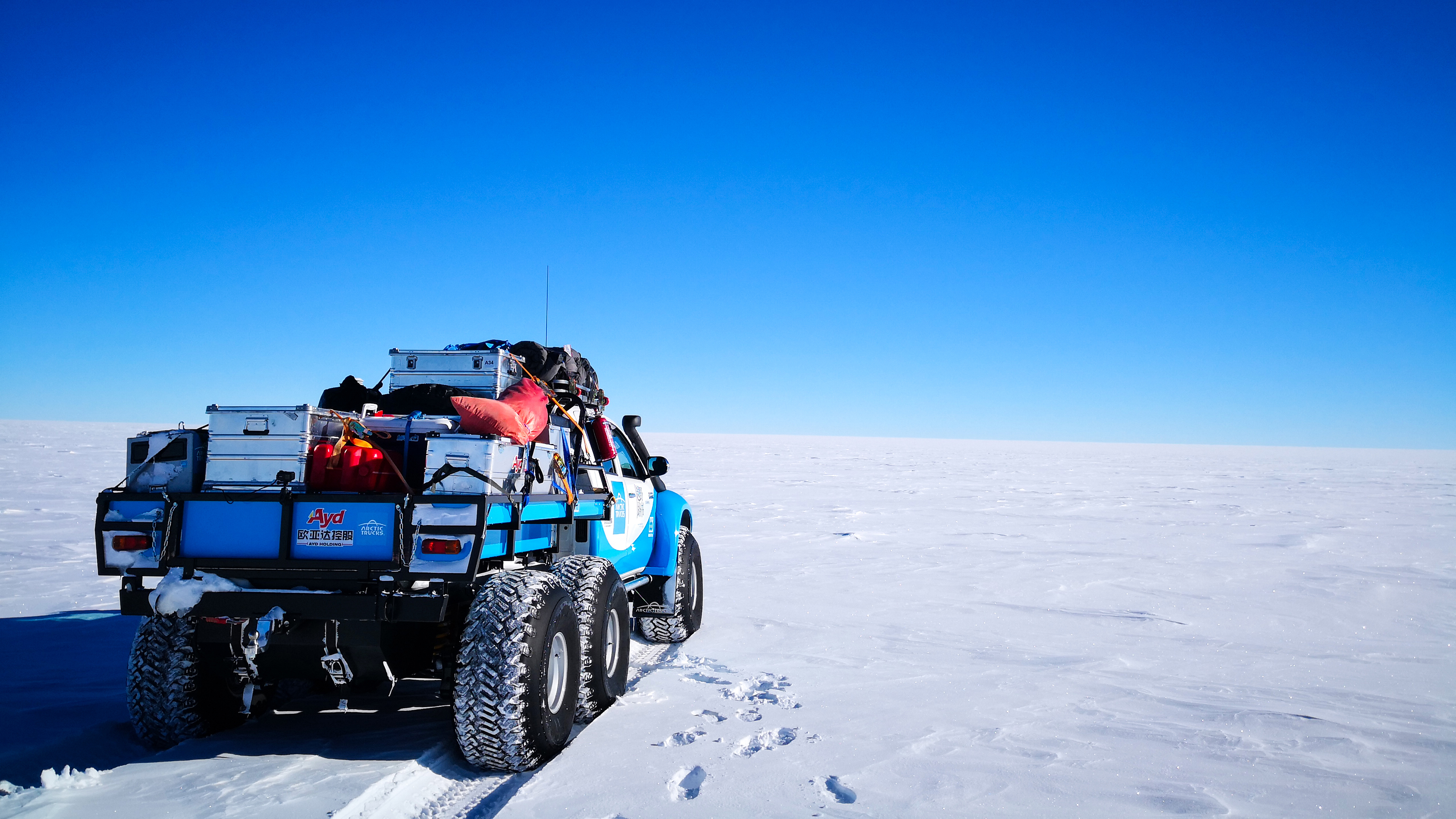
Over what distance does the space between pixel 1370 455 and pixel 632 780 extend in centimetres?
11250

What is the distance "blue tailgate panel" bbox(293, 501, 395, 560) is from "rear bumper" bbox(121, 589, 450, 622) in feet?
0.58

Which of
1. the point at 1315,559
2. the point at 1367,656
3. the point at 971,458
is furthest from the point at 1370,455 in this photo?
the point at 1367,656

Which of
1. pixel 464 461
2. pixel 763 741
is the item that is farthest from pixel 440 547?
pixel 763 741

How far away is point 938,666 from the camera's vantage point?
248 inches

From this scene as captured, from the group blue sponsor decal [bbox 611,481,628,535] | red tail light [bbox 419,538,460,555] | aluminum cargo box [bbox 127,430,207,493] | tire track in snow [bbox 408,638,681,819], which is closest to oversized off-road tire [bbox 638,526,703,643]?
blue sponsor decal [bbox 611,481,628,535]

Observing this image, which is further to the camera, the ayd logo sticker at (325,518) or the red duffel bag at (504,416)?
the red duffel bag at (504,416)

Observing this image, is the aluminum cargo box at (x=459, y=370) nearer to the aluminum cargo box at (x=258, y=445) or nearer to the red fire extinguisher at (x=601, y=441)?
the red fire extinguisher at (x=601, y=441)

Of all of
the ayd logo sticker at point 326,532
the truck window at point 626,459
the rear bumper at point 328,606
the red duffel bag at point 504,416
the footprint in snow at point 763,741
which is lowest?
the footprint in snow at point 763,741

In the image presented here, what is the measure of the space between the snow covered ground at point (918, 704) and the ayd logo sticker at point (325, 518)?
3.76 ft

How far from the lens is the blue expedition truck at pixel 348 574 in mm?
3869

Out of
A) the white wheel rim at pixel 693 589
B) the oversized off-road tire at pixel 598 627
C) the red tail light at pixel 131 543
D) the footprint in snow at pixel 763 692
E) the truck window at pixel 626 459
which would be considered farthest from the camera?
the white wheel rim at pixel 693 589

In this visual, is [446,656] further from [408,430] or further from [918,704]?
[918,704]

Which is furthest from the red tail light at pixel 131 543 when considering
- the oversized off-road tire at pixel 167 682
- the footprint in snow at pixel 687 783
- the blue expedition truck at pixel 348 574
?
the footprint in snow at pixel 687 783

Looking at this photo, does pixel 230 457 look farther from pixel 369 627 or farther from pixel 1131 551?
pixel 1131 551
